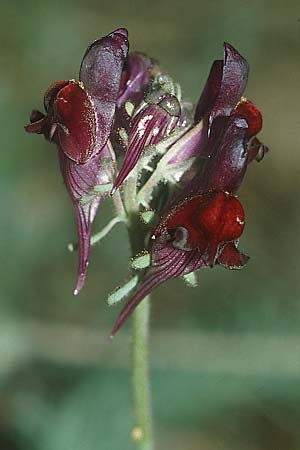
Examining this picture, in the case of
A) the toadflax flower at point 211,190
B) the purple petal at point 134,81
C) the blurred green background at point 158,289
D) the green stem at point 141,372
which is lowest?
the blurred green background at point 158,289

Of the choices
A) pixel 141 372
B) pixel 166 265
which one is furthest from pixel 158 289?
pixel 166 265

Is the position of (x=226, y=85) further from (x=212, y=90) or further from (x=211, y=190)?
(x=211, y=190)

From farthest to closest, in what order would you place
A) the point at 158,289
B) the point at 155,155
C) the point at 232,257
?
the point at 158,289 < the point at 155,155 < the point at 232,257

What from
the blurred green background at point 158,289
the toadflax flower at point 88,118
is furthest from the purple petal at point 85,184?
the blurred green background at point 158,289

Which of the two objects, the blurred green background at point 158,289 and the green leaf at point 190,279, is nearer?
the green leaf at point 190,279

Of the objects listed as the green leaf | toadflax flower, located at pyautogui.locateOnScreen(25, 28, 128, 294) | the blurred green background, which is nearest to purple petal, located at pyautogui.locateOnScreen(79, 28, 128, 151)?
toadflax flower, located at pyautogui.locateOnScreen(25, 28, 128, 294)

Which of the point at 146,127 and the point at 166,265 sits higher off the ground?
the point at 146,127

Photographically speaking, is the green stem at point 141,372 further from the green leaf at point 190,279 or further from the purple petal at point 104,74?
the purple petal at point 104,74
